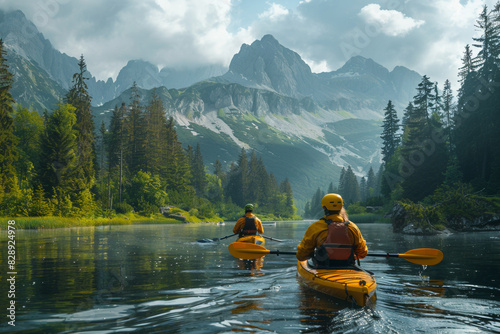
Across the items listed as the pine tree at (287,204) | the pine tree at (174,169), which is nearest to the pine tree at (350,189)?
the pine tree at (287,204)

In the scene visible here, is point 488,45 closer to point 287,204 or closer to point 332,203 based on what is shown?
point 332,203

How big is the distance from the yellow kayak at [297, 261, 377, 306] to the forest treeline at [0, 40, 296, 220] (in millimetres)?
41363

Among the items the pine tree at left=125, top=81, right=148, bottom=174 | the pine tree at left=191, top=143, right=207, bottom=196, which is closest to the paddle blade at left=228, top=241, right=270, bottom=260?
the pine tree at left=125, top=81, right=148, bottom=174

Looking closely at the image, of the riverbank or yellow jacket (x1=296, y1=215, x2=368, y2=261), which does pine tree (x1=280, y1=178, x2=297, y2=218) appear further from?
yellow jacket (x1=296, y1=215, x2=368, y2=261)

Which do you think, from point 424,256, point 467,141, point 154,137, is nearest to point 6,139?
point 154,137

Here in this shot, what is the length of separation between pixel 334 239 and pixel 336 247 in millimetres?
228

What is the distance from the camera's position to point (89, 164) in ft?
199

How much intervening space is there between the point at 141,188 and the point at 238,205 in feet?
210

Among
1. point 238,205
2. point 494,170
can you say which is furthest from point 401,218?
point 238,205

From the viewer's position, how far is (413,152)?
196ft

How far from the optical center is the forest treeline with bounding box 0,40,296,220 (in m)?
48.0

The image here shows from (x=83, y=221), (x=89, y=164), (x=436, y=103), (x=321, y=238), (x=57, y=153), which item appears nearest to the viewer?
(x=321, y=238)

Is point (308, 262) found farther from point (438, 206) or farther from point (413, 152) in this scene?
point (413, 152)

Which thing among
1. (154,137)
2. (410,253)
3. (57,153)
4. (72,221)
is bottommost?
(410,253)
